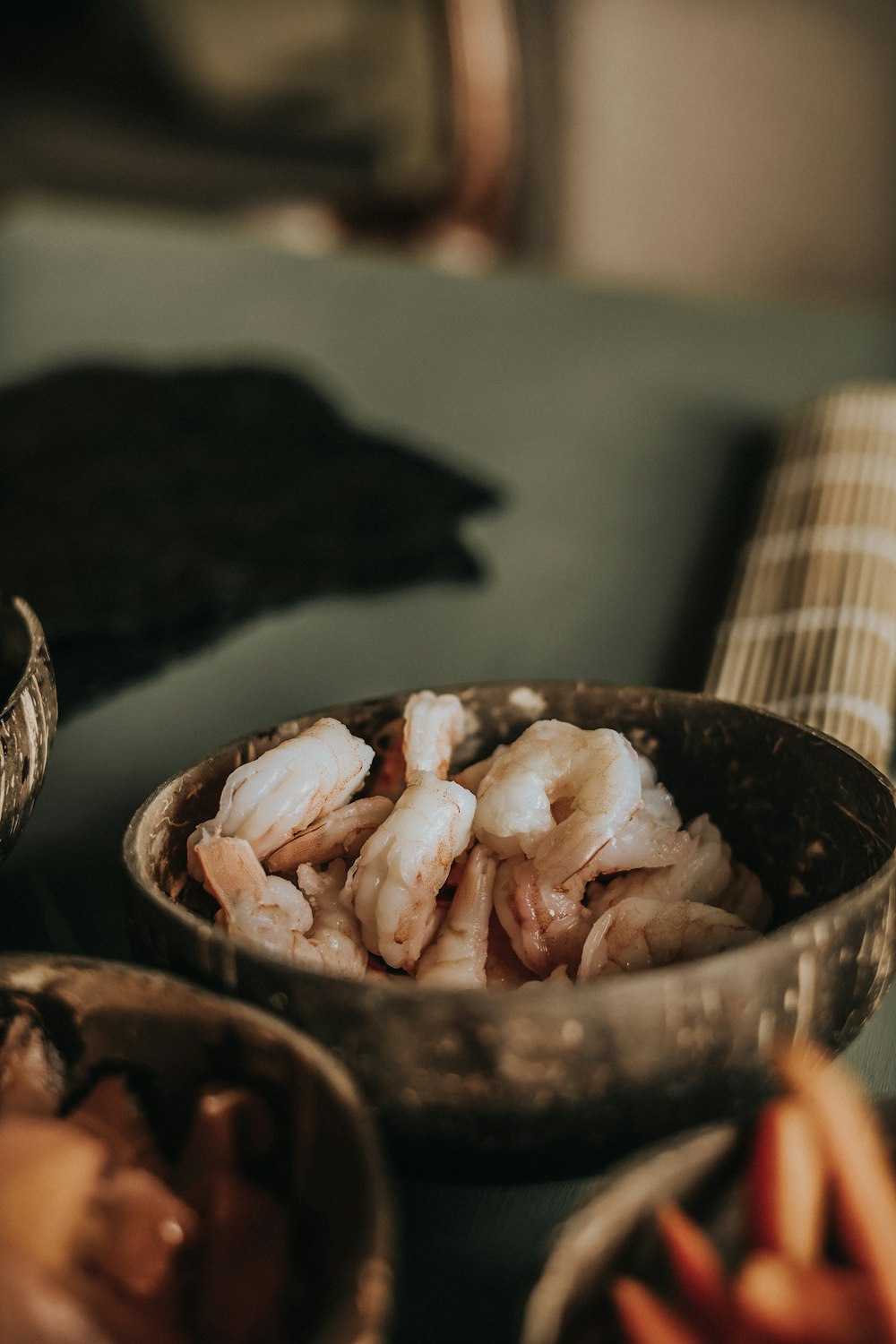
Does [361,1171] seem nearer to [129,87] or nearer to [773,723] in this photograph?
[773,723]

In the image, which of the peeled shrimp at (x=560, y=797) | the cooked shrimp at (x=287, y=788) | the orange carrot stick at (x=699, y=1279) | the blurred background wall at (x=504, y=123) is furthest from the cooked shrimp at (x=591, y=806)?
the blurred background wall at (x=504, y=123)

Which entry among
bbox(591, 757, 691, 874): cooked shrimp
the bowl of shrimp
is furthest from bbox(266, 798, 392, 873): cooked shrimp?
bbox(591, 757, 691, 874): cooked shrimp

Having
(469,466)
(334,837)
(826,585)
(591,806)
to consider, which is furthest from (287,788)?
(469,466)

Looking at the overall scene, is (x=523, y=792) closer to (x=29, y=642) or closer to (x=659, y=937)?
(x=659, y=937)

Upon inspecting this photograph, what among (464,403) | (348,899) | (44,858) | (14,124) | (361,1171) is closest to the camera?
(361,1171)

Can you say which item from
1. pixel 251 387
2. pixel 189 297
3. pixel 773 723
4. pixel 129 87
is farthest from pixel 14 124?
pixel 773 723

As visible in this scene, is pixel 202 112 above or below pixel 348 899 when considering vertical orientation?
above

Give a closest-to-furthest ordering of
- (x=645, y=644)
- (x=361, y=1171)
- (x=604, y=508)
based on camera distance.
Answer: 1. (x=361, y=1171)
2. (x=645, y=644)
3. (x=604, y=508)
